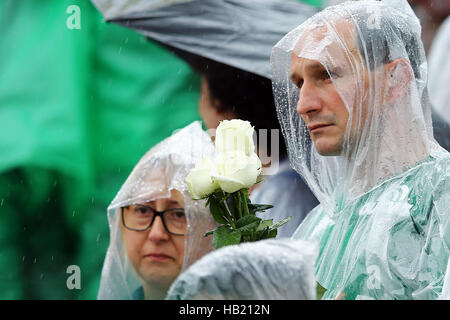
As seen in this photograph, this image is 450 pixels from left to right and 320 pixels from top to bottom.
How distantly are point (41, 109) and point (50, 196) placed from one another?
1.22 ft

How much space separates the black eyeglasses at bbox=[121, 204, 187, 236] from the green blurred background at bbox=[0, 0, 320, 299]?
47 cm

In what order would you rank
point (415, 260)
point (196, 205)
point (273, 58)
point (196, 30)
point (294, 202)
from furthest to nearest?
point (196, 30), point (294, 202), point (196, 205), point (273, 58), point (415, 260)

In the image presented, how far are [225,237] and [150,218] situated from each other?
1.11 meters

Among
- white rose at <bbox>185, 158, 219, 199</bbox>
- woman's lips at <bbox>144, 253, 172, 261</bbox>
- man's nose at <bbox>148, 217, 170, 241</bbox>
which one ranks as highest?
white rose at <bbox>185, 158, 219, 199</bbox>

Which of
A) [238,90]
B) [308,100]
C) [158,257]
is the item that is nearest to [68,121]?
[238,90]

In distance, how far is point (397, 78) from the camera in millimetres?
1930

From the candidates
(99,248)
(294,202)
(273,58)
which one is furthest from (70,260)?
(273,58)

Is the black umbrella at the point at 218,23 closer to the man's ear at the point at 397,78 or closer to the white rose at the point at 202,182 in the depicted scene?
the man's ear at the point at 397,78

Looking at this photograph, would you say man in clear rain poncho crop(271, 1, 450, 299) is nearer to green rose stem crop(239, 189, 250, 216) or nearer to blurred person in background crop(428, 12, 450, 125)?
green rose stem crop(239, 189, 250, 216)

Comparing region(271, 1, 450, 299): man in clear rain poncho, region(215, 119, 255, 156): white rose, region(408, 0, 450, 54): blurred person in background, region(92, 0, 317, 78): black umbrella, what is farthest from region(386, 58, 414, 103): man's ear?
region(408, 0, 450, 54): blurred person in background

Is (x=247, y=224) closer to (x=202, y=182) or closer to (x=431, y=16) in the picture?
(x=202, y=182)

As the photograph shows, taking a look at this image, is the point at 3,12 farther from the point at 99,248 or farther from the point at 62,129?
the point at 99,248

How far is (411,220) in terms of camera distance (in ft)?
5.74

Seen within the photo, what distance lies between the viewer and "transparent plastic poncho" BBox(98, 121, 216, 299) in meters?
2.60
